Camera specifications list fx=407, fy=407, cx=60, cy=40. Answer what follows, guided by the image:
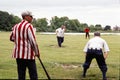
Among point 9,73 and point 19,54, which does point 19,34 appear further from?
point 9,73

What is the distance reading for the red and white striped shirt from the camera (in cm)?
1002

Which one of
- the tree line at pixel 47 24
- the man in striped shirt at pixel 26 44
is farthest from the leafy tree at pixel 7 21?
the man in striped shirt at pixel 26 44

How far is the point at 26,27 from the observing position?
10023 mm

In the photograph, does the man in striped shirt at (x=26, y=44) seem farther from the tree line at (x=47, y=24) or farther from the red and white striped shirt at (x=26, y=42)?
the tree line at (x=47, y=24)

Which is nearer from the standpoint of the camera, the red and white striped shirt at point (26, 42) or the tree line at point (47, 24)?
the red and white striped shirt at point (26, 42)

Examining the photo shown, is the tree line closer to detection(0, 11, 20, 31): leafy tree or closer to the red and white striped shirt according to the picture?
detection(0, 11, 20, 31): leafy tree

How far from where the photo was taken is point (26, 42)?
1007 cm

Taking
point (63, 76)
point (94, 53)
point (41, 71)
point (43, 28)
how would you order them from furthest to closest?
point (43, 28) → point (41, 71) → point (63, 76) → point (94, 53)

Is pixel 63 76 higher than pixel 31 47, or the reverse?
pixel 31 47

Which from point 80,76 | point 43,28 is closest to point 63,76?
point 80,76

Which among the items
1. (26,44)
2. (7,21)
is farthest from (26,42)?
(7,21)

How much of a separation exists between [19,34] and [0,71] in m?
5.04

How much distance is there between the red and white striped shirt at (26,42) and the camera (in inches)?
395

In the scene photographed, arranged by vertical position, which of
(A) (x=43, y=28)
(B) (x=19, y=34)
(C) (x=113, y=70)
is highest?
(B) (x=19, y=34)
